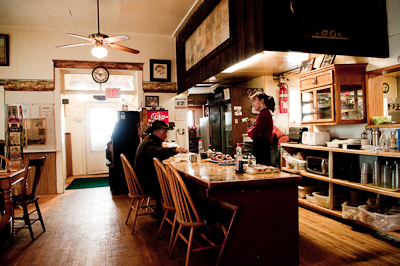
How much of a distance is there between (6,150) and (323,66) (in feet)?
17.1

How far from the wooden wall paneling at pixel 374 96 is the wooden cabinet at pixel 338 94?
0.19ft

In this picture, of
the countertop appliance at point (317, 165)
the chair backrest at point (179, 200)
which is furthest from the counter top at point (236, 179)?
the countertop appliance at point (317, 165)

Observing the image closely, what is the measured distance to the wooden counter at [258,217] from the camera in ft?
7.18

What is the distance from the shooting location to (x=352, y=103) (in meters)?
3.86

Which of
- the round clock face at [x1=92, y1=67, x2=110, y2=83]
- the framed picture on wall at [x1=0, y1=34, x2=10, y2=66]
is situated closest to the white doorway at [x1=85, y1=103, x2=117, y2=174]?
the round clock face at [x1=92, y1=67, x2=110, y2=83]

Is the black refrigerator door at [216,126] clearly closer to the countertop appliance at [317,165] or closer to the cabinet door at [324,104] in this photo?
the countertop appliance at [317,165]

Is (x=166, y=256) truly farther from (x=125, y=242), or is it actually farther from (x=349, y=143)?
(x=349, y=143)

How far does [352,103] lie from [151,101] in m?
4.18

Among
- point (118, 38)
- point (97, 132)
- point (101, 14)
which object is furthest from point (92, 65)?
point (97, 132)

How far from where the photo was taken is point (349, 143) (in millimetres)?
3582

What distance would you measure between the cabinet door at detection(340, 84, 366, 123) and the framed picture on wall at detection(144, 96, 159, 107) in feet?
13.0

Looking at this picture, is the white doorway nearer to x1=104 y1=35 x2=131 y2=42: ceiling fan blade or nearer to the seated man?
x1=104 y1=35 x2=131 y2=42: ceiling fan blade

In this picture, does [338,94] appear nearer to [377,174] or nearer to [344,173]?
[344,173]

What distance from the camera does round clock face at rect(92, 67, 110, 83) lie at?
6160 mm
